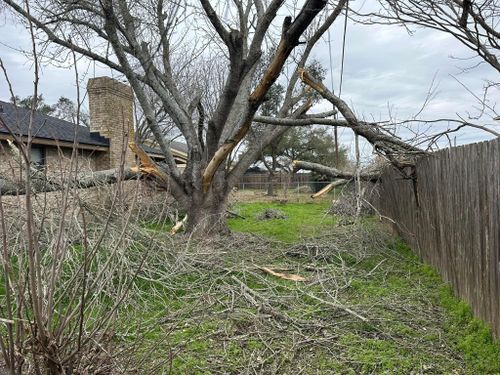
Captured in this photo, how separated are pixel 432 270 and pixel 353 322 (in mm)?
2146

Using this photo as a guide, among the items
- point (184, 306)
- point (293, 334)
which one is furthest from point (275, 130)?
point (293, 334)

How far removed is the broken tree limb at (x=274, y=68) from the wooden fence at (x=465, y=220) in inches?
86.1

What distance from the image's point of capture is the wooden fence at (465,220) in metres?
3.29

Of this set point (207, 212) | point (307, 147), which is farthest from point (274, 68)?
point (307, 147)

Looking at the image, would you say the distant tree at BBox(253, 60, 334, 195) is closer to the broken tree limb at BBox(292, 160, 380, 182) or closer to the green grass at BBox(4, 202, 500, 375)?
the broken tree limb at BBox(292, 160, 380, 182)

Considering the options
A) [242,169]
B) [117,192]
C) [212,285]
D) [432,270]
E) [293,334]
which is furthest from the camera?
[242,169]

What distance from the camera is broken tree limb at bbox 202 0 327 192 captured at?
4.72m

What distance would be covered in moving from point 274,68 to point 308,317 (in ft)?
11.3

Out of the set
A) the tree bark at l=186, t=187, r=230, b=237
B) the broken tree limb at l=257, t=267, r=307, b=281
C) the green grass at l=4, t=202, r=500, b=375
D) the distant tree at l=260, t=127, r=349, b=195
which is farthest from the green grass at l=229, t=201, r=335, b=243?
the distant tree at l=260, t=127, r=349, b=195

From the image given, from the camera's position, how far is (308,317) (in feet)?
13.8

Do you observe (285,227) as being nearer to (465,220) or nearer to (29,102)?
(465,220)

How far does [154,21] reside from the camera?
9.39 metres

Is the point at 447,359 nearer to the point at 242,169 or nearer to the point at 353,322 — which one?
the point at 353,322

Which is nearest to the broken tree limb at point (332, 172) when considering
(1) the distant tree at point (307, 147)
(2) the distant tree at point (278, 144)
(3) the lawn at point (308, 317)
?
(3) the lawn at point (308, 317)
